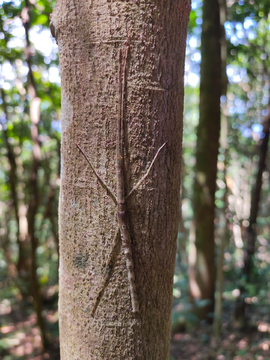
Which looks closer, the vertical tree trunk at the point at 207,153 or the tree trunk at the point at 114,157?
the tree trunk at the point at 114,157

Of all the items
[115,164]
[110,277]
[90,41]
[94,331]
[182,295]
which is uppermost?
[90,41]

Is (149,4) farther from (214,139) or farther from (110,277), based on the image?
(214,139)

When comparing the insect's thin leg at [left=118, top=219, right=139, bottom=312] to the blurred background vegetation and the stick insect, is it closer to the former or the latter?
the stick insect

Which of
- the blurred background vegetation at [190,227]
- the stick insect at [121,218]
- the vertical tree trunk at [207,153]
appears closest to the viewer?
the stick insect at [121,218]

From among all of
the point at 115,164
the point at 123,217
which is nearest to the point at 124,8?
the point at 115,164

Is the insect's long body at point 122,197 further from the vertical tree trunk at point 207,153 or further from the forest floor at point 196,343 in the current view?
the vertical tree trunk at point 207,153

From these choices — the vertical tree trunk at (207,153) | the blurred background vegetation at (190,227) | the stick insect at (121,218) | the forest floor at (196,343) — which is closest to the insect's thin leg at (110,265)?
the stick insect at (121,218)
